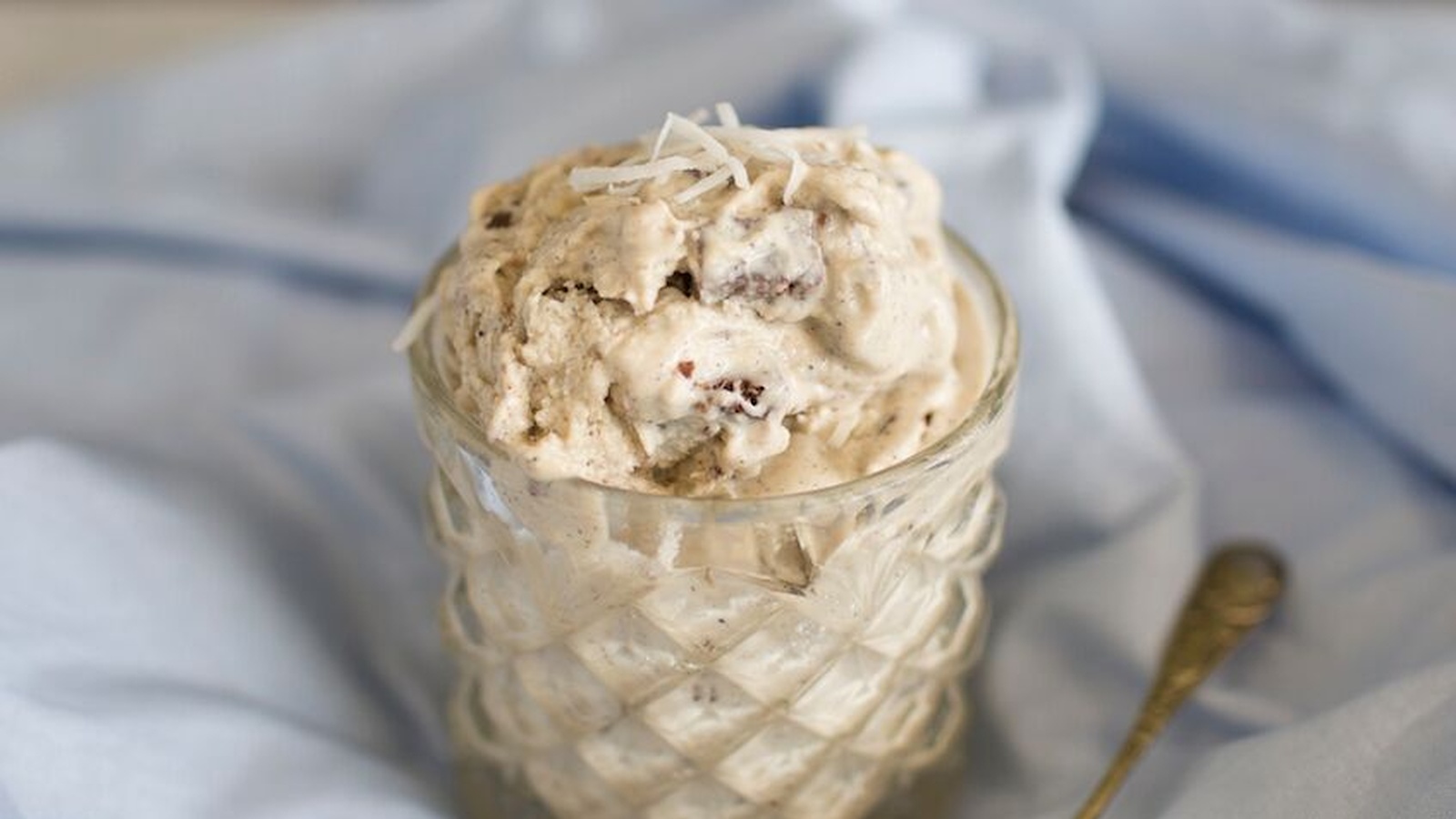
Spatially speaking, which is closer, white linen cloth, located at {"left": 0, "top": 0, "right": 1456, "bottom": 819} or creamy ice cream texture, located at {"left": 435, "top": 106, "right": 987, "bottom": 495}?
creamy ice cream texture, located at {"left": 435, "top": 106, "right": 987, "bottom": 495}

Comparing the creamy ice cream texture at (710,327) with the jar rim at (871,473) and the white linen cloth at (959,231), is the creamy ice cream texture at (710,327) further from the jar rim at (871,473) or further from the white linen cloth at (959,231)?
the white linen cloth at (959,231)

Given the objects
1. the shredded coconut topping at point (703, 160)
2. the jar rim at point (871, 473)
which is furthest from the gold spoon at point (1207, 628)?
the shredded coconut topping at point (703, 160)

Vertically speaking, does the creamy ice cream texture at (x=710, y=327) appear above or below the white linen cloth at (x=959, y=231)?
above

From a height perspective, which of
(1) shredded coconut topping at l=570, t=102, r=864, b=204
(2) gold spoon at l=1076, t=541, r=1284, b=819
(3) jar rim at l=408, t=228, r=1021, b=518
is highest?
(1) shredded coconut topping at l=570, t=102, r=864, b=204

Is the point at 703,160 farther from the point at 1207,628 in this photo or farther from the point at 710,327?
the point at 1207,628

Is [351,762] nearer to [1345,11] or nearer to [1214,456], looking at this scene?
[1214,456]

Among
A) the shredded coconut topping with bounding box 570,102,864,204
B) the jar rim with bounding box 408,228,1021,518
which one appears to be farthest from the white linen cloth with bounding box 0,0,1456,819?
the shredded coconut topping with bounding box 570,102,864,204

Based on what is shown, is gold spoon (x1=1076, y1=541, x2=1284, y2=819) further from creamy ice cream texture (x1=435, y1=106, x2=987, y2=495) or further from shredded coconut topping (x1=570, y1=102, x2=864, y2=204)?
shredded coconut topping (x1=570, y1=102, x2=864, y2=204)
